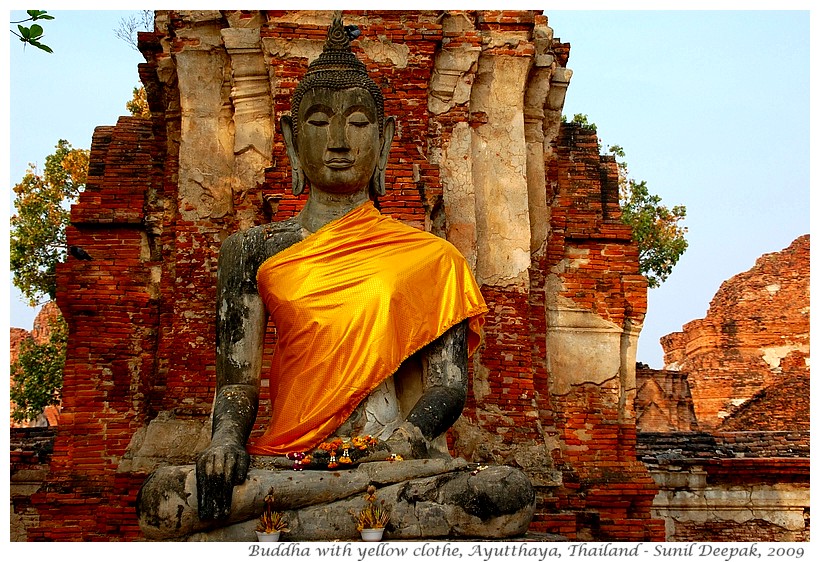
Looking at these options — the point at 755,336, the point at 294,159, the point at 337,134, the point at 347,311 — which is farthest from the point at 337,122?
the point at 755,336

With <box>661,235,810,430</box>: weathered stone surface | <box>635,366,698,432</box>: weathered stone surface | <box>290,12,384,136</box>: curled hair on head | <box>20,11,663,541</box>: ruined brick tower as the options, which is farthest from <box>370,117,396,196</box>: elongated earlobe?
<box>661,235,810,430</box>: weathered stone surface

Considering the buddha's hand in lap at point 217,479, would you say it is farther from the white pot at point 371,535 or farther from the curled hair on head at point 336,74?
the curled hair on head at point 336,74

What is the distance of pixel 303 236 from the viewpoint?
6641mm

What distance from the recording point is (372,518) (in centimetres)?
551

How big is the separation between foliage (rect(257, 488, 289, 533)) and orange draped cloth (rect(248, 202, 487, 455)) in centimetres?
51

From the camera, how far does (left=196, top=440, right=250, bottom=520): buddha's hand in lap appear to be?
214 inches

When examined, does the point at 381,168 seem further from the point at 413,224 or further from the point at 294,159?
the point at 413,224

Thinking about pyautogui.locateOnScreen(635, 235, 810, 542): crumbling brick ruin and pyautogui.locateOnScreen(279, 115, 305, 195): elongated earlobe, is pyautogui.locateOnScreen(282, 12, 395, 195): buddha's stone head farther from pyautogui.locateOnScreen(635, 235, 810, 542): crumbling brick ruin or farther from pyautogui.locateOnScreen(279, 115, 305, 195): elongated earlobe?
pyautogui.locateOnScreen(635, 235, 810, 542): crumbling brick ruin

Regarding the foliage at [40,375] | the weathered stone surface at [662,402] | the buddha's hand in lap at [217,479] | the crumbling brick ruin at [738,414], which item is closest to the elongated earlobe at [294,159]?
the buddha's hand in lap at [217,479]

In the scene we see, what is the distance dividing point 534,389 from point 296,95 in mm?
3672

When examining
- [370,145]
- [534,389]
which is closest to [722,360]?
[534,389]

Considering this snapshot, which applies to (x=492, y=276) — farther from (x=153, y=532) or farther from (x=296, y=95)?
(x=153, y=532)

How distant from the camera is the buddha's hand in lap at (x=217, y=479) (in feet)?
17.9

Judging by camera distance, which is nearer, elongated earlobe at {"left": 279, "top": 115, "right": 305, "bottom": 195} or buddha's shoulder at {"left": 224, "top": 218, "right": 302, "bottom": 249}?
buddha's shoulder at {"left": 224, "top": 218, "right": 302, "bottom": 249}
